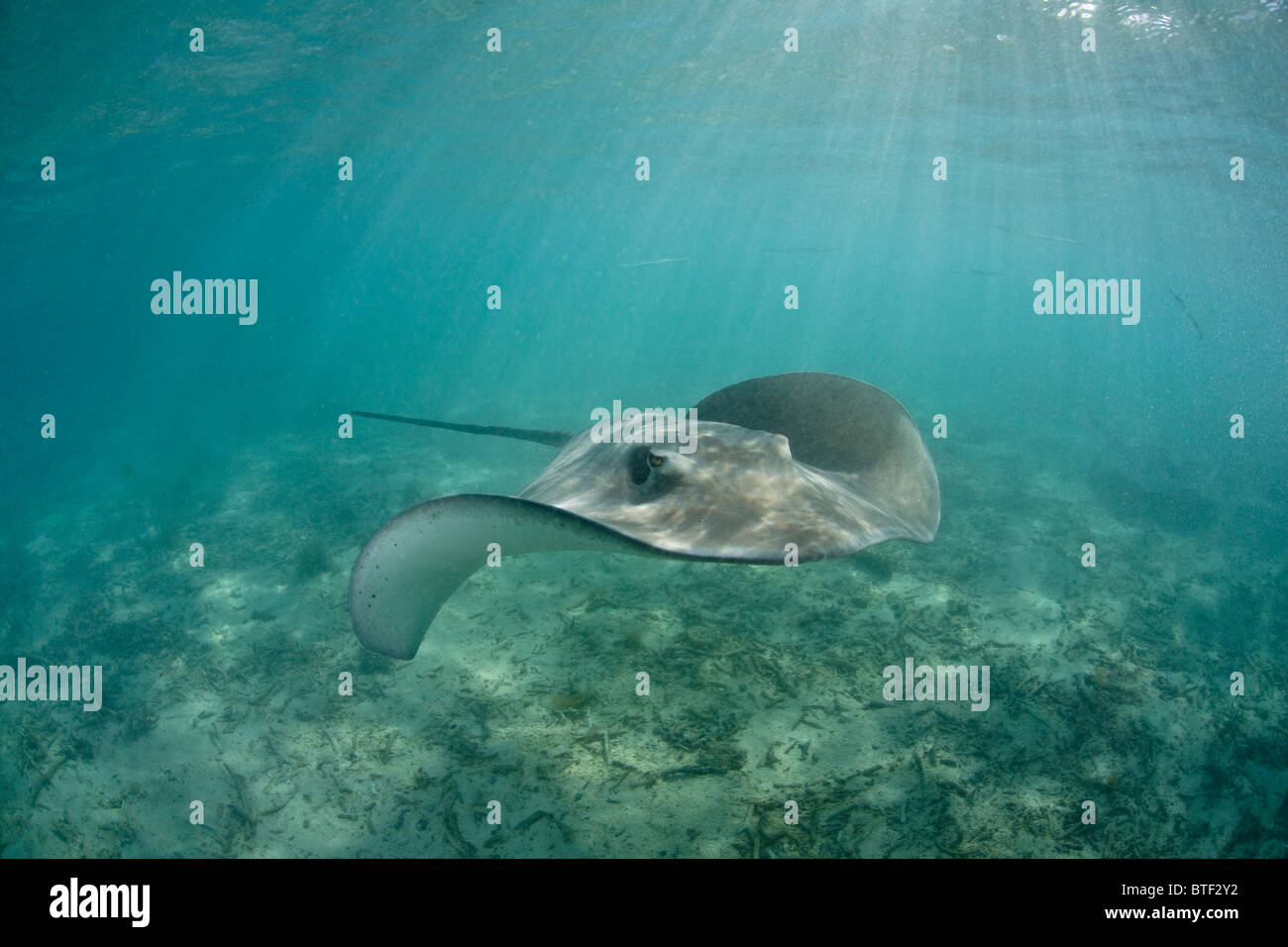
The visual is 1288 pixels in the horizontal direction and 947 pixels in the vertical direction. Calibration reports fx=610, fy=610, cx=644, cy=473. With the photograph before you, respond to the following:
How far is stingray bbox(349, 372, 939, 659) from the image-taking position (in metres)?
2.95

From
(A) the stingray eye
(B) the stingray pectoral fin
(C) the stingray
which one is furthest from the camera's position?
(A) the stingray eye

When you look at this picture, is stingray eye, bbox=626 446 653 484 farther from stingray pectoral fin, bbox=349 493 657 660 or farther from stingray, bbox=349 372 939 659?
stingray pectoral fin, bbox=349 493 657 660

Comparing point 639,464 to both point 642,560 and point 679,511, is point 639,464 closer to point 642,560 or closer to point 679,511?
point 679,511

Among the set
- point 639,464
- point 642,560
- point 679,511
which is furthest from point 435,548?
point 642,560

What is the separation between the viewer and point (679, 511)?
342 centimetres

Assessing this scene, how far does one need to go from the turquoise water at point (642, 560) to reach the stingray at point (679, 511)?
76.1 inches

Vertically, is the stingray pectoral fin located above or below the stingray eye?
below

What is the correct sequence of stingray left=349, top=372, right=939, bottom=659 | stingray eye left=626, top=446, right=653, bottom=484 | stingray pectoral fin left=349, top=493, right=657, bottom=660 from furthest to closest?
stingray eye left=626, top=446, right=653, bottom=484
stingray left=349, top=372, right=939, bottom=659
stingray pectoral fin left=349, top=493, right=657, bottom=660

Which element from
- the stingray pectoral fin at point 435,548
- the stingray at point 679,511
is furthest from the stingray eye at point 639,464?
the stingray pectoral fin at point 435,548

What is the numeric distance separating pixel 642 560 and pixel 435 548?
5.33 m

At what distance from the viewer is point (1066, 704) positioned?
545cm

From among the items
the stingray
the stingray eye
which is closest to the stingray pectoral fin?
the stingray

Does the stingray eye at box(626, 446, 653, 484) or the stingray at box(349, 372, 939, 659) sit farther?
the stingray eye at box(626, 446, 653, 484)
